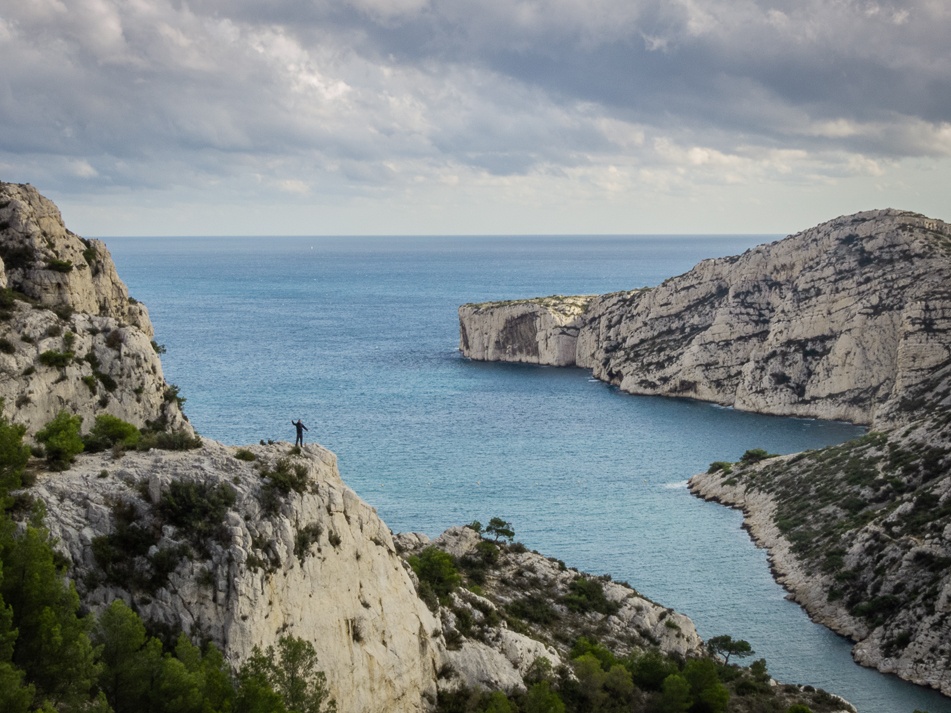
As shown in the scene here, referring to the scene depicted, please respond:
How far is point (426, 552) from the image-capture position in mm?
40344

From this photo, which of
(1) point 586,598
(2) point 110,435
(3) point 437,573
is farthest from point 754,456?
(2) point 110,435

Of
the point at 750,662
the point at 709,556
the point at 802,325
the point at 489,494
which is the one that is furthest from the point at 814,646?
the point at 802,325

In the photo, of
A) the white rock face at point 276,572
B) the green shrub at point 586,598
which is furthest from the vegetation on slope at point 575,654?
the white rock face at point 276,572

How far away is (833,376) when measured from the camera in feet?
327

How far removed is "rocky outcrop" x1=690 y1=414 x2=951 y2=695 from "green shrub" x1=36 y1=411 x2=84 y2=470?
36179 millimetres

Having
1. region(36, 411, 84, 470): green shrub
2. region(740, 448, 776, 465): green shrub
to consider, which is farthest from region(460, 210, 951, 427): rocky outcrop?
region(36, 411, 84, 470): green shrub

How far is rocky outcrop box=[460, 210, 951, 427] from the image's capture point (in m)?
93.3

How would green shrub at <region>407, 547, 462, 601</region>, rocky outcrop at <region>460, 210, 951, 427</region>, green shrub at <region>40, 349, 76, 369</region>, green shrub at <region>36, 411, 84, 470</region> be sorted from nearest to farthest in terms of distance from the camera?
green shrub at <region>36, 411, 84, 470</region> < green shrub at <region>40, 349, 76, 369</region> < green shrub at <region>407, 547, 462, 601</region> < rocky outcrop at <region>460, 210, 951, 427</region>

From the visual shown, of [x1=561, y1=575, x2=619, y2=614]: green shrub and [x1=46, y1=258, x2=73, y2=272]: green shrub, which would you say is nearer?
[x1=46, y1=258, x2=73, y2=272]: green shrub

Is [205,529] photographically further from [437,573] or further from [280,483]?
[437,573]

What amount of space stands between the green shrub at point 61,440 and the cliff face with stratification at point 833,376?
1425 inches

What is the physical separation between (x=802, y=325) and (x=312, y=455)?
88.0m

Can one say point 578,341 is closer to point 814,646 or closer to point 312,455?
point 814,646

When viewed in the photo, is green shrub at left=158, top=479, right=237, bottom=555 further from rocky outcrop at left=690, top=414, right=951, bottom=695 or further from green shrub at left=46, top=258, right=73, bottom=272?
rocky outcrop at left=690, top=414, right=951, bottom=695
